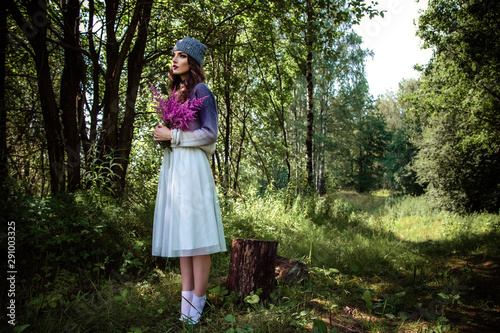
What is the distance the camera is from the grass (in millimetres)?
2381

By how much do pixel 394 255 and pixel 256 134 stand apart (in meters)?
6.05

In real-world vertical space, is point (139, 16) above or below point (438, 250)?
above

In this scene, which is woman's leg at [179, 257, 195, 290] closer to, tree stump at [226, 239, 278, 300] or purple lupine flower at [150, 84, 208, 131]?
tree stump at [226, 239, 278, 300]

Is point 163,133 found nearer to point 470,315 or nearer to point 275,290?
point 275,290

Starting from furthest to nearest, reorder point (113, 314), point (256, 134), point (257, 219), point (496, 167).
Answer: point (496, 167)
point (256, 134)
point (257, 219)
point (113, 314)

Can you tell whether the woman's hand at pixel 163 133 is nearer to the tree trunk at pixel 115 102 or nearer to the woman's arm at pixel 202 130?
the woman's arm at pixel 202 130

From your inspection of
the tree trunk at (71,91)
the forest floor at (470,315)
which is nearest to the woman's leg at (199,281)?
the forest floor at (470,315)

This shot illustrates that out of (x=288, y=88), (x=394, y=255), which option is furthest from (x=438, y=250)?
(x=288, y=88)

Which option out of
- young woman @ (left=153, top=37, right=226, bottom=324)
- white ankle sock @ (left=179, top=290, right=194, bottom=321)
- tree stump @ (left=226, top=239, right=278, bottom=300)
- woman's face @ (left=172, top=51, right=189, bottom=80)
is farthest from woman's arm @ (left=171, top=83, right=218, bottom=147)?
white ankle sock @ (left=179, top=290, right=194, bottom=321)

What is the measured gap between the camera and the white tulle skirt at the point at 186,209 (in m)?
2.41

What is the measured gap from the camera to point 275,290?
311cm

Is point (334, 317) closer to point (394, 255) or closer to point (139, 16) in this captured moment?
point (394, 255)

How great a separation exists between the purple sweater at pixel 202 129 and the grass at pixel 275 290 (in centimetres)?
132

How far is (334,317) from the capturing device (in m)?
2.71
